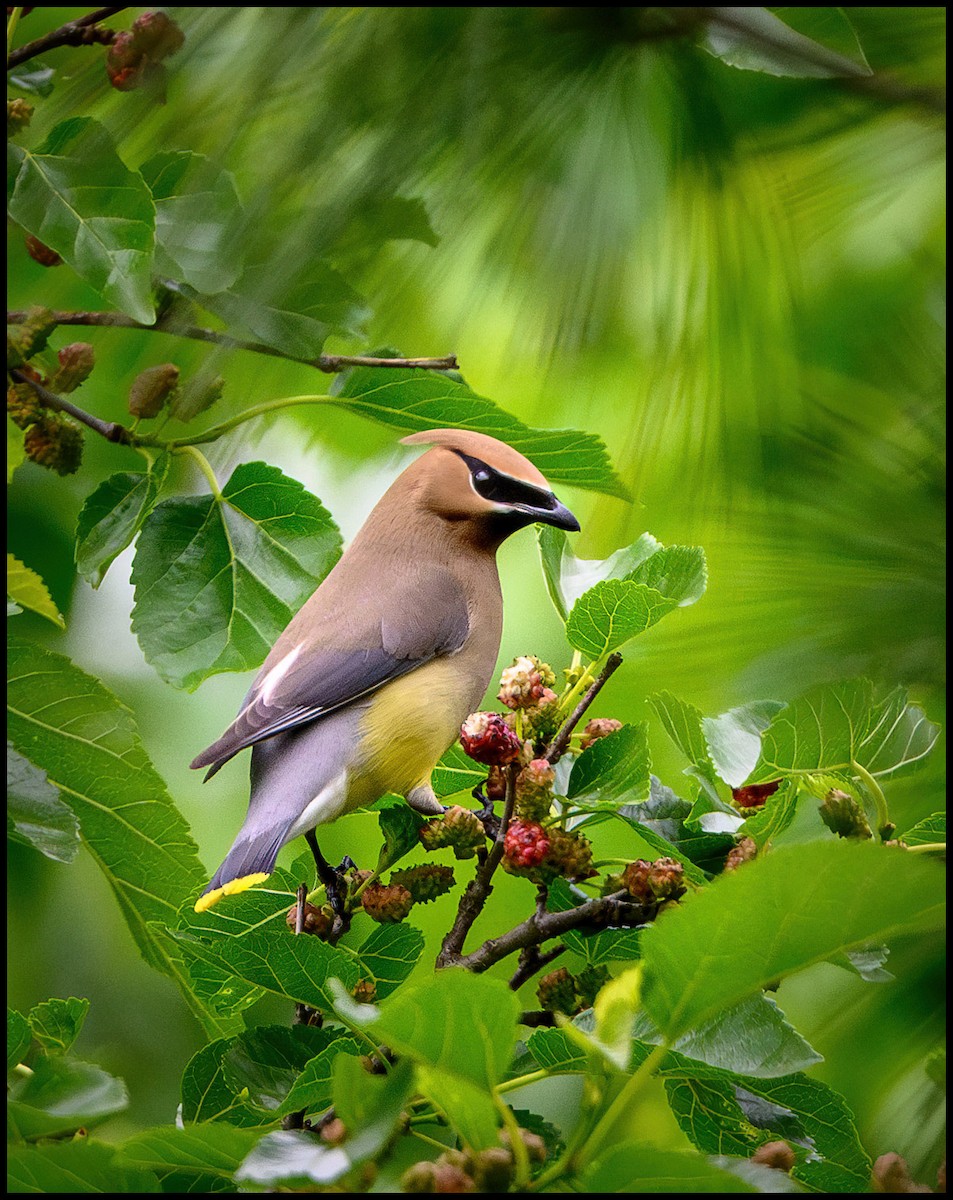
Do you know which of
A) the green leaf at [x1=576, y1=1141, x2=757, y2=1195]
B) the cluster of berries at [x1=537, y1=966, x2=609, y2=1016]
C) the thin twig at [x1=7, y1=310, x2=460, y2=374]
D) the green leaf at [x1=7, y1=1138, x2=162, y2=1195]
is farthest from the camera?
the thin twig at [x1=7, y1=310, x2=460, y2=374]

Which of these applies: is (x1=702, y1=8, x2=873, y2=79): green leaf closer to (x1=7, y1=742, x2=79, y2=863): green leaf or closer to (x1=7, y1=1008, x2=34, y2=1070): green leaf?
(x1=7, y1=742, x2=79, y2=863): green leaf

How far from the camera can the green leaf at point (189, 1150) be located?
4.06 feet

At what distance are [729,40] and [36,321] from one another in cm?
113

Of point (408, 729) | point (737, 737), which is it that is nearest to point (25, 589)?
point (408, 729)

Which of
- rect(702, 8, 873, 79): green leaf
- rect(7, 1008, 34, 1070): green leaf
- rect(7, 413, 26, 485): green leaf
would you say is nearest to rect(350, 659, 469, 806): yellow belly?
rect(7, 413, 26, 485): green leaf

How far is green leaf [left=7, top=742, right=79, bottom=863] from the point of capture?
1648 mm

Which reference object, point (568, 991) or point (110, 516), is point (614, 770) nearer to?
point (568, 991)

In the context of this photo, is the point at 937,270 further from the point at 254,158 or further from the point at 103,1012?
the point at 103,1012

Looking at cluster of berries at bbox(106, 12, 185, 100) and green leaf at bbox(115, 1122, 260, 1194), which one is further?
cluster of berries at bbox(106, 12, 185, 100)

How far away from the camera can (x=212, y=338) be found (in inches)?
73.0

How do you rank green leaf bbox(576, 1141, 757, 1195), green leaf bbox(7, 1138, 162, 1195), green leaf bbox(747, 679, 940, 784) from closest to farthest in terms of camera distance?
green leaf bbox(576, 1141, 757, 1195) < green leaf bbox(7, 1138, 162, 1195) < green leaf bbox(747, 679, 940, 784)

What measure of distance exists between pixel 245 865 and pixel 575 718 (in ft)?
1.85

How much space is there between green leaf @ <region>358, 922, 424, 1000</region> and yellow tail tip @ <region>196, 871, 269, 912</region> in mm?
189

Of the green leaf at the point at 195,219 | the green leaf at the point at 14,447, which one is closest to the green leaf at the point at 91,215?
the green leaf at the point at 195,219
